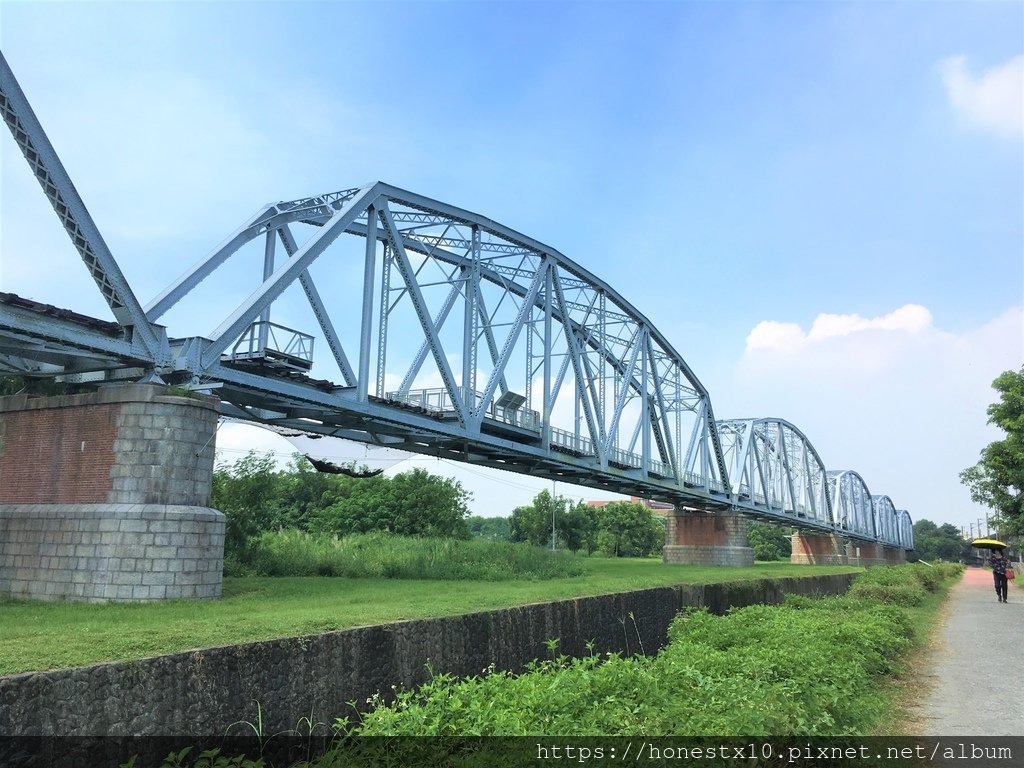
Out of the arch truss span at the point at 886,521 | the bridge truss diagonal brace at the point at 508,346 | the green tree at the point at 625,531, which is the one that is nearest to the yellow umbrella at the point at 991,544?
the bridge truss diagonal brace at the point at 508,346

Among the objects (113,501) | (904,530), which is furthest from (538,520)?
(904,530)

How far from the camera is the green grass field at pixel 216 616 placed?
826 cm

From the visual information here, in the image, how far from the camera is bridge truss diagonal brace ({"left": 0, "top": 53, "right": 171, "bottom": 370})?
14.5 m

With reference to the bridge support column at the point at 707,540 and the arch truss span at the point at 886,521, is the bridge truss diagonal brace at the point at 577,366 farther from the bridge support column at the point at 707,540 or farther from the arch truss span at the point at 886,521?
the arch truss span at the point at 886,521

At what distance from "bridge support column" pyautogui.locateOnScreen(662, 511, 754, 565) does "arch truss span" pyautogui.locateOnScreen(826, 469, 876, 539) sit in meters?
52.9

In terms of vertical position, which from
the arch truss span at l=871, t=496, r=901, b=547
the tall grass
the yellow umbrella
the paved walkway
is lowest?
the paved walkway

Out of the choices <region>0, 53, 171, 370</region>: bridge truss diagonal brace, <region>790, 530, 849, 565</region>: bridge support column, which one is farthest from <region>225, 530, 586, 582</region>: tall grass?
<region>790, 530, 849, 565</region>: bridge support column

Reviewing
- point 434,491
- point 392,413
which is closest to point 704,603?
point 392,413

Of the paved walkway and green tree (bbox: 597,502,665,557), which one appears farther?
green tree (bbox: 597,502,665,557)

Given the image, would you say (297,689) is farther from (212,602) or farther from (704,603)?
(704,603)

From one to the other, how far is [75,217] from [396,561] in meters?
15.0

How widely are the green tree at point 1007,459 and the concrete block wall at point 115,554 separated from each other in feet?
134

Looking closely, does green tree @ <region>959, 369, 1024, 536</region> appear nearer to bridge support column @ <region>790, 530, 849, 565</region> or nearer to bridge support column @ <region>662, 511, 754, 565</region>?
bridge support column @ <region>662, 511, 754, 565</region>

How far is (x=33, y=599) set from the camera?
15.2 metres
